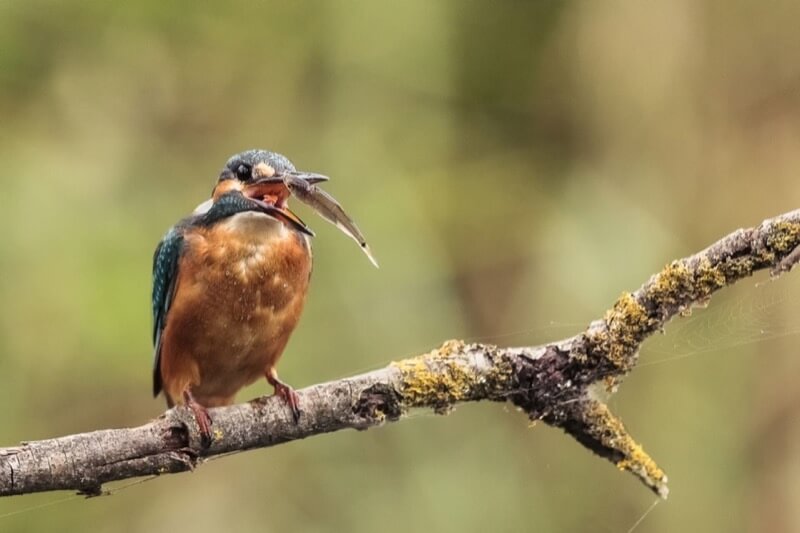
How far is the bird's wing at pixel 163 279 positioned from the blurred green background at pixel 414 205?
0.38 m

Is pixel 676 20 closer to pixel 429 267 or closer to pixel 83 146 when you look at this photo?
pixel 429 267

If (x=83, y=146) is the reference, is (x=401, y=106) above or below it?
below

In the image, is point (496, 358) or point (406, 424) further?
point (406, 424)

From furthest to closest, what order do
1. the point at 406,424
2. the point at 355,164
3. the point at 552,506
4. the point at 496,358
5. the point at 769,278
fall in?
the point at 355,164, the point at 406,424, the point at 552,506, the point at 496,358, the point at 769,278

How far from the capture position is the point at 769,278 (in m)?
0.90

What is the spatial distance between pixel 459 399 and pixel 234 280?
38 cm

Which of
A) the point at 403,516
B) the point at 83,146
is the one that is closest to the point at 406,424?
the point at 403,516

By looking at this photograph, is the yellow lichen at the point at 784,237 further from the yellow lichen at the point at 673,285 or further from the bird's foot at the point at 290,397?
the bird's foot at the point at 290,397

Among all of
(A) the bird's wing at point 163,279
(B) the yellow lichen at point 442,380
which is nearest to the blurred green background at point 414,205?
(A) the bird's wing at point 163,279

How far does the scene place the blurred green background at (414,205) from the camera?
1681mm

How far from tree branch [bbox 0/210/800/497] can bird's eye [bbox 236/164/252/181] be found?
0.30m

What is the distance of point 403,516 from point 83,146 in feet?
3.26

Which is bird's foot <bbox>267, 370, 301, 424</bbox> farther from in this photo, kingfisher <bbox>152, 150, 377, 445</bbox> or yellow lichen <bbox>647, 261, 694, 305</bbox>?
yellow lichen <bbox>647, 261, 694, 305</bbox>

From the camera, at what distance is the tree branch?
0.94 m
